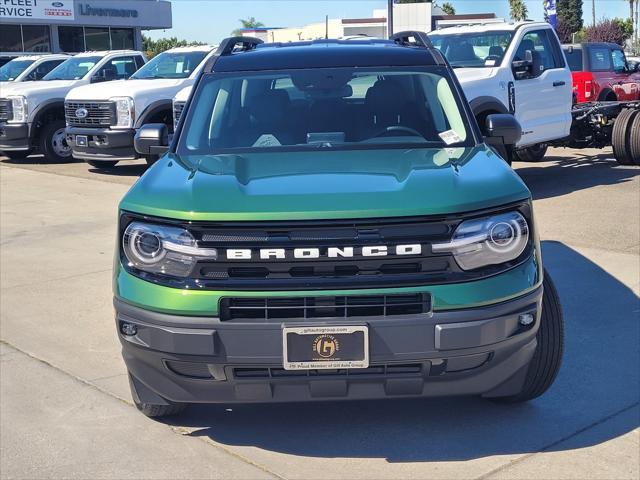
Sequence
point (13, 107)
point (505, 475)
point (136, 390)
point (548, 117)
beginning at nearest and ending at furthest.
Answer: point (505, 475) < point (136, 390) < point (548, 117) < point (13, 107)

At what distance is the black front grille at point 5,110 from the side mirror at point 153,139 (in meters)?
12.0

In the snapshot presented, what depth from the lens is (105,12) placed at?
44.2m

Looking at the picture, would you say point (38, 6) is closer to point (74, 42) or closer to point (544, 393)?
point (74, 42)

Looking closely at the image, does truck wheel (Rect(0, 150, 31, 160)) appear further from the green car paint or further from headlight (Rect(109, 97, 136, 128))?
the green car paint

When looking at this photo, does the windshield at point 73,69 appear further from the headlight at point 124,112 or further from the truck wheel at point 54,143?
the headlight at point 124,112

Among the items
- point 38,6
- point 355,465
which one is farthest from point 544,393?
point 38,6

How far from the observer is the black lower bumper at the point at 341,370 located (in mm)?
3264

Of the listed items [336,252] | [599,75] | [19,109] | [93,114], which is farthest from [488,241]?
[599,75]

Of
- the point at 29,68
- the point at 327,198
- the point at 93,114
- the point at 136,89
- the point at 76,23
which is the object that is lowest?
the point at 327,198

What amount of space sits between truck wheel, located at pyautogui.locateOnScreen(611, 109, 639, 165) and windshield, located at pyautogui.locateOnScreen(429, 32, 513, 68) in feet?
7.75

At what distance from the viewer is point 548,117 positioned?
1131 cm

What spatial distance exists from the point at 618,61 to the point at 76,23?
1268 inches

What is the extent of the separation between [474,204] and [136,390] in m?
1.74

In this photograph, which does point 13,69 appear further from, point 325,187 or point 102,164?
point 325,187
